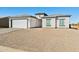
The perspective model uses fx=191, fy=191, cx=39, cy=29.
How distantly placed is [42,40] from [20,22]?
453mm

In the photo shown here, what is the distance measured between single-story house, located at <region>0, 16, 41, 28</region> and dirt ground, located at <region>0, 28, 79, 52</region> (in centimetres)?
9

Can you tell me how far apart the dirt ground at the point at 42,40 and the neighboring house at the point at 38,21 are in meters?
0.08

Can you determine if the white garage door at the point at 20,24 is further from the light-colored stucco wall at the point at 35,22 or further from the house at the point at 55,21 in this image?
the house at the point at 55,21

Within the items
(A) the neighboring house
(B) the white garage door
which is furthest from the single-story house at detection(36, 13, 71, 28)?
(B) the white garage door

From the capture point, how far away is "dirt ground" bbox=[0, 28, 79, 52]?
289 centimetres

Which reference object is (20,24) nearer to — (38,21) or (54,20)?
(38,21)

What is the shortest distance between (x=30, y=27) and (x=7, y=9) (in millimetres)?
451

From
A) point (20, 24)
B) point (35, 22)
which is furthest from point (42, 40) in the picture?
point (20, 24)

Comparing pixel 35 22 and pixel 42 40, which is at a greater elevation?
pixel 35 22

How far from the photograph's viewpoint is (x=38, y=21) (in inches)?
117
